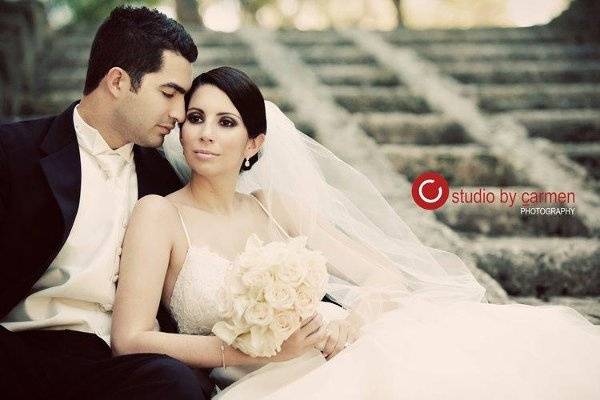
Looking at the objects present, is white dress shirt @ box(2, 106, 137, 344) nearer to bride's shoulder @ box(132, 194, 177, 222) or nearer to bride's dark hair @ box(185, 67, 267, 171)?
bride's shoulder @ box(132, 194, 177, 222)

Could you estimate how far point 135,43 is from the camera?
8.55ft

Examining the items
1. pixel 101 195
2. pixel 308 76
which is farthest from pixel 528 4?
pixel 101 195

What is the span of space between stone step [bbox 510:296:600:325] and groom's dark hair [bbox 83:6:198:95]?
Answer: 2.10 m

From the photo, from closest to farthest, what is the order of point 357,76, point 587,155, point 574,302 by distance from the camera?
point 574,302 < point 587,155 < point 357,76

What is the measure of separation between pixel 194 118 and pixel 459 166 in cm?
277

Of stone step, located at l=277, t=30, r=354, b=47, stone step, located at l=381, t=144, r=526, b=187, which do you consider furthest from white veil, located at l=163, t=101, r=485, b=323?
stone step, located at l=277, t=30, r=354, b=47

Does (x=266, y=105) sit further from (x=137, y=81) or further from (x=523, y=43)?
(x=523, y=43)

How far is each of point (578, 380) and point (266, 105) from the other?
64.5 inches

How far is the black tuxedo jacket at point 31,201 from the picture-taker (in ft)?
7.60

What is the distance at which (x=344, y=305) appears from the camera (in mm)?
2748

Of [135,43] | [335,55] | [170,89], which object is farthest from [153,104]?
[335,55]

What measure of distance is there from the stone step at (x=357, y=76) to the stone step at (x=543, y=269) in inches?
126

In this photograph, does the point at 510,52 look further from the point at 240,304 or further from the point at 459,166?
the point at 240,304

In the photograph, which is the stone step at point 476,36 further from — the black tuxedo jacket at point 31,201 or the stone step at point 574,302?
the black tuxedo jacket at point 31,201
